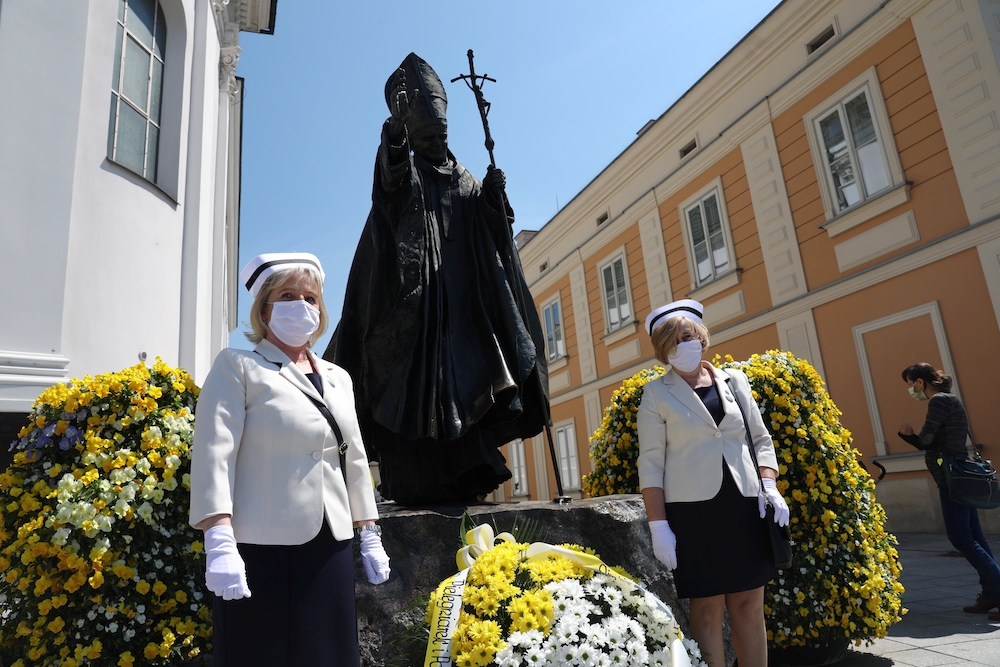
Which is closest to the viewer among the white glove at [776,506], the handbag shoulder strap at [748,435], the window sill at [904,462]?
the white glove at [776,506]

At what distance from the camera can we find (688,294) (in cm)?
1522

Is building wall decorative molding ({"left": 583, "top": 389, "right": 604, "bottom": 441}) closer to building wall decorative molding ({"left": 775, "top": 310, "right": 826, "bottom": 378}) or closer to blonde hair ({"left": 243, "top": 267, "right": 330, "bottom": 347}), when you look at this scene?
building wall decorative molding ({"left": 775, "top": 310, "right": 826, "bottom": 378})

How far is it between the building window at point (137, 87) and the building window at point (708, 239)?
10.4 m

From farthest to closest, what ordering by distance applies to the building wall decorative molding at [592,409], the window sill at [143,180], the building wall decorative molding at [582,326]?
the building wall decorative molding at [582,326] → the building wall decorative molding at [592,409] → the window sill at [143,180]

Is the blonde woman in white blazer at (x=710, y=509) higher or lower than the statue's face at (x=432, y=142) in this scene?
lower

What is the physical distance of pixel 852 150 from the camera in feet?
36.8

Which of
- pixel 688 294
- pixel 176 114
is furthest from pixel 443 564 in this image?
pixel 688 294

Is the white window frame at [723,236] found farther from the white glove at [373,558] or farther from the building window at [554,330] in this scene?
the white glove at [373,558]

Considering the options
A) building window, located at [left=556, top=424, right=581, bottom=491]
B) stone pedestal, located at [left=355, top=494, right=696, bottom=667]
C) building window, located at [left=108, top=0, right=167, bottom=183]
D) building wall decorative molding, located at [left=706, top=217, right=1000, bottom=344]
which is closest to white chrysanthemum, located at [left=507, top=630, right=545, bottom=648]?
stone pedestal, located at [left=355, top=494, right=696, bottom=667]

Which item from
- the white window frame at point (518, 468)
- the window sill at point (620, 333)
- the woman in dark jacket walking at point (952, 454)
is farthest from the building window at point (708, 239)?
the white window frame at point (518, 468)

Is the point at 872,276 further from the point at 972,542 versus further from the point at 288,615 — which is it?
the point at 288,615

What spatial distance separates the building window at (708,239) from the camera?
14312 mm

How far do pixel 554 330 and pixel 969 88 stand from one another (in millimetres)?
13338

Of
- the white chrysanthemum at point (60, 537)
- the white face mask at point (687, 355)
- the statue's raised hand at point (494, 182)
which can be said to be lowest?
the white chrysanthemum at point (60, 537)
